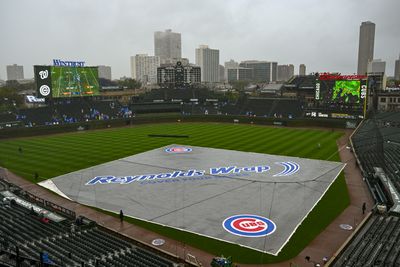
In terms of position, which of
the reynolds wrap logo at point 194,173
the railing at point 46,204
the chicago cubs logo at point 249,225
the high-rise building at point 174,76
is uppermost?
the high-rise building at point 174,76

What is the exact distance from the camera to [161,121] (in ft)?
329

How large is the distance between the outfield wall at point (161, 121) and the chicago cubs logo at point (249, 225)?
2405 inches

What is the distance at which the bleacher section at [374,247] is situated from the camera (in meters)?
18.7

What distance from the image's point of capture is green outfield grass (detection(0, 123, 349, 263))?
25.2 m

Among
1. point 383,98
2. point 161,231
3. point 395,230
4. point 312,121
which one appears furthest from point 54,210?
point 383,98

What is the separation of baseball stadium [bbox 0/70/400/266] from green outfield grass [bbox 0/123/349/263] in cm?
17

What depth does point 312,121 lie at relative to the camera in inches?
3381

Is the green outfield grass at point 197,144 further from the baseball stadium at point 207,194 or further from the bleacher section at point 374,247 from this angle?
the bleacher section at point 374,247

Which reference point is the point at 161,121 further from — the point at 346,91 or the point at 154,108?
the point at 346,91

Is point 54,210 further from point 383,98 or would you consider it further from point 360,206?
point 383,98

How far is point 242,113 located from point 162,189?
69577 millimetres

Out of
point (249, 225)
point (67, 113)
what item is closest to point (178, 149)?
point (249, 225)

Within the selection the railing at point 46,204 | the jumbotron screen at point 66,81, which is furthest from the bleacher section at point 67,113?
the railing at point 46,204

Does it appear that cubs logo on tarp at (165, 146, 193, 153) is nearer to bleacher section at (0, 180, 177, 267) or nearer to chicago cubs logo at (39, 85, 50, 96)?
bleacher section at (0, 180, 177, 267)
